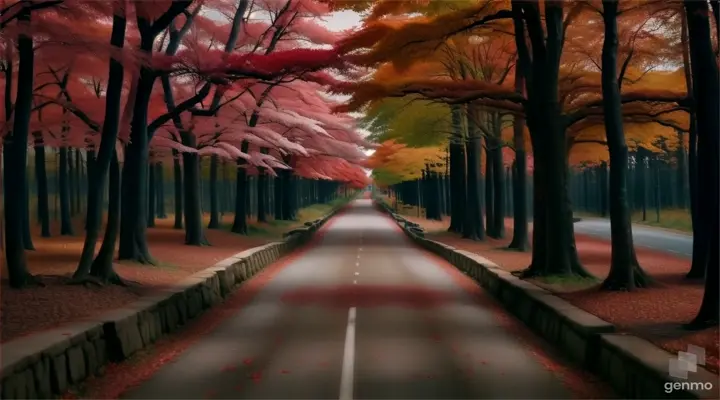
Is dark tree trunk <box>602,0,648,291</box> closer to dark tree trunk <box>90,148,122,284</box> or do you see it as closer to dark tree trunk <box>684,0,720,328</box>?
dark tree trunk <box>684,0,720,328</box>

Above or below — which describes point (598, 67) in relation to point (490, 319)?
above

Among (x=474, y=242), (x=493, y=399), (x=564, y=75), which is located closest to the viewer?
(x=493, y=399)

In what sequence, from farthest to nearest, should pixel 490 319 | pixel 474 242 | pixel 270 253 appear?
1. pixel 474 242
2. pixel 270 253
3. pixel 490 319

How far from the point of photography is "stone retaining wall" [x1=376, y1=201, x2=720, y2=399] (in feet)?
27.9

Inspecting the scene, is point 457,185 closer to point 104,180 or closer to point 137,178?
point 137,178

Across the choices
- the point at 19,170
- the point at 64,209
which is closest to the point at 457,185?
the point at 64,209

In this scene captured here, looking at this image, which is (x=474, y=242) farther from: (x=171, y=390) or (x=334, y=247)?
(x=171, y=390)

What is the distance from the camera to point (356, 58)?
2414cm

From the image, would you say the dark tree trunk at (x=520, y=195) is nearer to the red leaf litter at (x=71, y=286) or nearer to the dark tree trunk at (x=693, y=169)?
the dark tree trunk at (x=693, y=169)

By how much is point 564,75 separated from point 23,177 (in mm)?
19427

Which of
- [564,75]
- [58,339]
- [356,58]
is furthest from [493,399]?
[564,75]

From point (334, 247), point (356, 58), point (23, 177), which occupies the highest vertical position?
point (356, 58)

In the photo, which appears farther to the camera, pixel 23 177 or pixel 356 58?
pixel 356 58

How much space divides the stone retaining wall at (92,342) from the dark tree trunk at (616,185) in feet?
28.6
